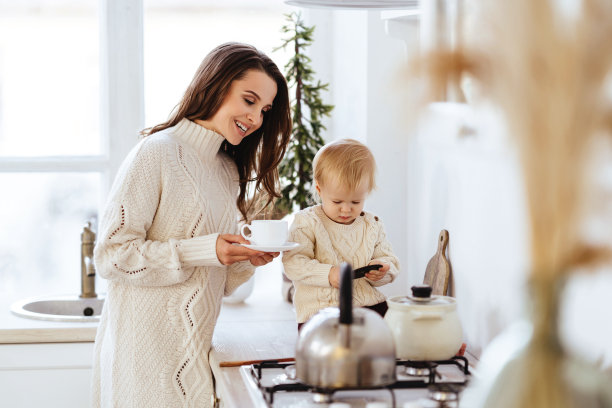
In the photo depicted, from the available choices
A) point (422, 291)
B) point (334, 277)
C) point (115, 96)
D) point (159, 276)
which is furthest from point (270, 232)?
point (115, 96)

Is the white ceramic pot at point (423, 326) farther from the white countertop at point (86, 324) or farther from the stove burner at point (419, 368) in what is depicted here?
the white countertop at point (86, 324)

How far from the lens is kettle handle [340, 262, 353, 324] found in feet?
3.99

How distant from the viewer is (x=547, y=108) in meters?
0.73

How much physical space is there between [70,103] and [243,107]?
1.39 metres

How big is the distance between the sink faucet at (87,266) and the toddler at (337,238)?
1239mm

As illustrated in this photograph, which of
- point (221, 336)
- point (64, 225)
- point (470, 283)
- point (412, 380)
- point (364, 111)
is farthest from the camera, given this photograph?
point (64, 225)

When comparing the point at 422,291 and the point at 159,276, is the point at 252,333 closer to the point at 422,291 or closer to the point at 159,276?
the point at 159,276

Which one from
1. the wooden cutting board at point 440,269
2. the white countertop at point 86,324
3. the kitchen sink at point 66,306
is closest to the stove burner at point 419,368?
the wooden cutting board at point 440,269

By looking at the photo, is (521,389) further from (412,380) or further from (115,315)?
(115,315)

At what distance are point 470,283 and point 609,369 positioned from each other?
2.31 feet

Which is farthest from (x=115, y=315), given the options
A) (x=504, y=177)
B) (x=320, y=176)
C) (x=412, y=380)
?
(x=504, y=177)

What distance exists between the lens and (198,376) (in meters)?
1.88

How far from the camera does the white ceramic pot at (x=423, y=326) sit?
1.46 meters

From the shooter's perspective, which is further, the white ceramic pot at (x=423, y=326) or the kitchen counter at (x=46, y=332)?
the kitchen counter at (x=46, y=332)
